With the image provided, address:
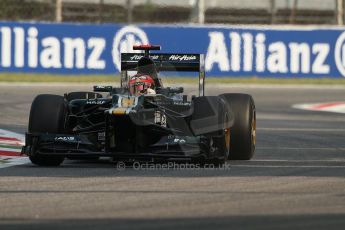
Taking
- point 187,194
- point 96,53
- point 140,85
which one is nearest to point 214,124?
point 140,85

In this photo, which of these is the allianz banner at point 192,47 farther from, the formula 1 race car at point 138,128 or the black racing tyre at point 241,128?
the black racing tyre at point 241,128

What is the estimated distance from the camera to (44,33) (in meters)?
26.7

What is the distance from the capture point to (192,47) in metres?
27.4

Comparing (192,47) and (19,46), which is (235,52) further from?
(19,46)

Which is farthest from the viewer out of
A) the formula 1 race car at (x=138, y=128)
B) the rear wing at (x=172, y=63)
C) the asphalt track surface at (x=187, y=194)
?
the rear wing at (x=172, y=63)

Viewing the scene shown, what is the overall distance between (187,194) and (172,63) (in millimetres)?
3909

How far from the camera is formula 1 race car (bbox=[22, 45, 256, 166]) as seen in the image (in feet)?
35.8

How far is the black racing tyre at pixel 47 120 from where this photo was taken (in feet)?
36.8

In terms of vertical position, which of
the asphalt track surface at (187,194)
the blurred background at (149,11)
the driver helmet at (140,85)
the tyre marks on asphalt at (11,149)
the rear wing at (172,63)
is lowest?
the asphalt track surface at (187,194)

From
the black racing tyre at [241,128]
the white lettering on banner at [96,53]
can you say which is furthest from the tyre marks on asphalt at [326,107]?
the black racing tyre at [241,128]

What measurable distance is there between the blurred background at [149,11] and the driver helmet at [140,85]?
52.3 feet

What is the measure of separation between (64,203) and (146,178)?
6.13 feet

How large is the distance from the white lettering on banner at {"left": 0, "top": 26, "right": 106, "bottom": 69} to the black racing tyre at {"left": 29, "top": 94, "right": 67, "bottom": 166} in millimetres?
15202

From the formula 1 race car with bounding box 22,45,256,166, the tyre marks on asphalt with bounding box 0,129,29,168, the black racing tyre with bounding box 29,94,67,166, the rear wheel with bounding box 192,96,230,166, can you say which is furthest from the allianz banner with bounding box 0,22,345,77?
the rear wheel with bounding box 192,96,230,166
